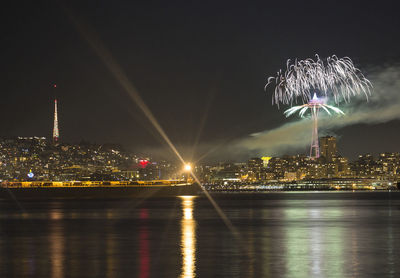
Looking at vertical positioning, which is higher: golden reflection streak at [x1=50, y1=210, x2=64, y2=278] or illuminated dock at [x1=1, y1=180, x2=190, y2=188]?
illuminated dock at [x1=1, y1=180, x2=190, y2=188]

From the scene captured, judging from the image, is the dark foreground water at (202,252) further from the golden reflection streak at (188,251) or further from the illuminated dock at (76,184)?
the illuminated dock at (76,184)

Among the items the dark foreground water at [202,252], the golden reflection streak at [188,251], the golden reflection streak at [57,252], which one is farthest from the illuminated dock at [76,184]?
the dark foreground water at [202,252]

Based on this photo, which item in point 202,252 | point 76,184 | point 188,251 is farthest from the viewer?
point 76,184

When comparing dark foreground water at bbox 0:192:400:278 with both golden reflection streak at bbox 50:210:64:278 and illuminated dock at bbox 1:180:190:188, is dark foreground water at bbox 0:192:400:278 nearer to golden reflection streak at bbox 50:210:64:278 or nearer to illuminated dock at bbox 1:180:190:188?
golden reflection streak at bbox 50:210:64:278

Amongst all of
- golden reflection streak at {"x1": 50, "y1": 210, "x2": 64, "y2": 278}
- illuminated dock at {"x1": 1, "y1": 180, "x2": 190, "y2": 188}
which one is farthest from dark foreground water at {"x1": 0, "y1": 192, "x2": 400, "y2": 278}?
illuminated dock at {"x1": 1, "y1": 180, "x2": 190, "y2": 188}

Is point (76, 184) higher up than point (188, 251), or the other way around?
point (76, 184)

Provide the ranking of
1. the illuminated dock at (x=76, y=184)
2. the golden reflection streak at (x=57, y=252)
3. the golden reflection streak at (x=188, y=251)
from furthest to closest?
the illuminated dock at (x=76, y=184), the golden reflection streak at (x=57, y=252), the golden reflection streak at (x=188, y=251)

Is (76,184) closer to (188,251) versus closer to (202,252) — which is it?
(188,251)

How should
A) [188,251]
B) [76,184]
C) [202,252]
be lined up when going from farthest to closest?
[76,184] < [188,251] < [202,252]

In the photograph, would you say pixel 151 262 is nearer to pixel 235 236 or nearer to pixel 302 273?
pixel 302 273

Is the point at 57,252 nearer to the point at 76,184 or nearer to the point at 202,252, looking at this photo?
the point at 202,252

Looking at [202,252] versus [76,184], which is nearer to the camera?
[202,252]

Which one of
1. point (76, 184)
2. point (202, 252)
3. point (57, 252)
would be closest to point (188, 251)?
point (202, 252)

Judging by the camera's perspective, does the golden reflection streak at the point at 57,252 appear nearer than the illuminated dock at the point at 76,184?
Yes
